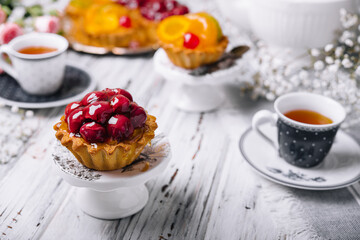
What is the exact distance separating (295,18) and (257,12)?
0.14 meters

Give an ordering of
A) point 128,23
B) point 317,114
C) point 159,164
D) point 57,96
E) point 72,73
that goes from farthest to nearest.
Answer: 1. point 128,23
2. point 72,73
3. point 57,96
4. point 317,114
5. point 159,164

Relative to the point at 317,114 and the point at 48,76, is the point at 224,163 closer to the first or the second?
the point at 317,114

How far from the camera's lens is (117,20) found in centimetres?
153

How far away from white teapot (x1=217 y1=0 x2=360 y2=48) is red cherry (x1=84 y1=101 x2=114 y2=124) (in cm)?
79

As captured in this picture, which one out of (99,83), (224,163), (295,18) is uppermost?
(295,18)

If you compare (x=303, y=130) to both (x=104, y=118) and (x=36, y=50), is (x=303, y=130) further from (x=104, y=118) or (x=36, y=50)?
(x=36, y=50)

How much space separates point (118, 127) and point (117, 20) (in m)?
0.83

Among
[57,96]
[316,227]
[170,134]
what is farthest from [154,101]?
[316,227]

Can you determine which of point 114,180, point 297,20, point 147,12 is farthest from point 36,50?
point 297,20

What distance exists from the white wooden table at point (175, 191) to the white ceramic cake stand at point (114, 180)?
0.02 metres

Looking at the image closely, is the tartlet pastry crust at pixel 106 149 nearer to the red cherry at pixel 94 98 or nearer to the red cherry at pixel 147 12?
the red cherry at pixel 94 98

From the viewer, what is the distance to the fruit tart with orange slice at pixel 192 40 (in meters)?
1.21

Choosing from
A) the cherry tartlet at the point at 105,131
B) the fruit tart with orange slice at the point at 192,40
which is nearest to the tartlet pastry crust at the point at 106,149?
the cherry tartlet at the point at 105,131

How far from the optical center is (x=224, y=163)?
1096 mm
